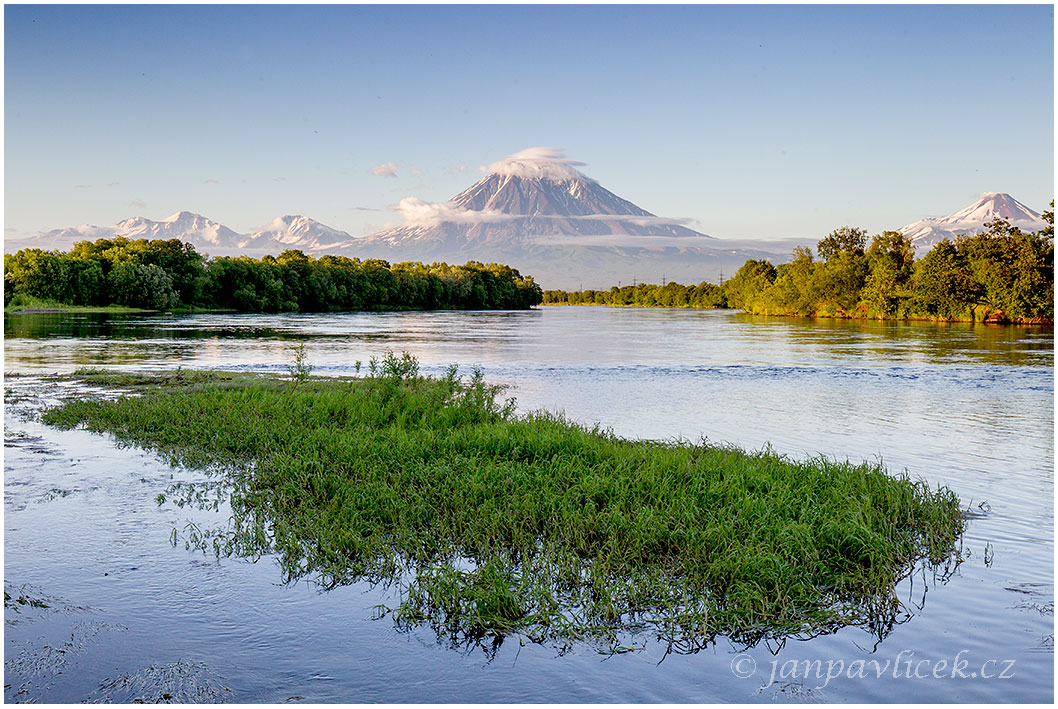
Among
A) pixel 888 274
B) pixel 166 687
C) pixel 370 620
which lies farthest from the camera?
pixel 888 274

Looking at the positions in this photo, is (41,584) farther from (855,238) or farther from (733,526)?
(855,238)

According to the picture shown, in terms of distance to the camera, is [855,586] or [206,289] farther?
[206,289]

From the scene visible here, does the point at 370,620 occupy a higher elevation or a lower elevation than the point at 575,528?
lower

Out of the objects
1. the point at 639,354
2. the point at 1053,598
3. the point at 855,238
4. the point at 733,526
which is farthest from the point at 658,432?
the point at 855,238

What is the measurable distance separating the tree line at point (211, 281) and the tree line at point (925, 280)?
2715 inches

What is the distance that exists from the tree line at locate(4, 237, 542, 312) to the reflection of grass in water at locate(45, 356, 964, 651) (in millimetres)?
84855

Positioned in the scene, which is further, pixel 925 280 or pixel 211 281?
pixel 211 281

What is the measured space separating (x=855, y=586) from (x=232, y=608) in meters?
5.59

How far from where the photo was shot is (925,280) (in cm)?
8200

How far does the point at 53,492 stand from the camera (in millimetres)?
10227

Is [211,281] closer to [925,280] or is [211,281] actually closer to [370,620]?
[925,280]

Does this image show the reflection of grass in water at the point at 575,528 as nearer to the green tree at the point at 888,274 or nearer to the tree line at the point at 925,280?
the tree line at the point at 925,280

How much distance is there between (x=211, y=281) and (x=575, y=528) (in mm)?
109199

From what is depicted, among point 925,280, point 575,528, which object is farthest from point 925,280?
point 575,528
